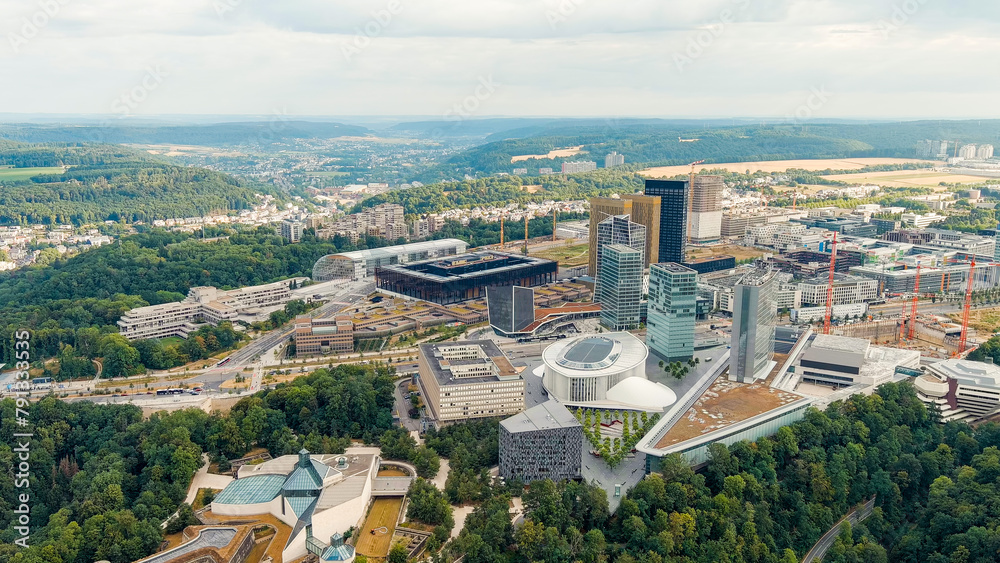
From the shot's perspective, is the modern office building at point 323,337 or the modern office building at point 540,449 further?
the modern office building at point 323,337

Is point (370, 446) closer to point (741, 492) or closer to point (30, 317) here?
point (741, 492)

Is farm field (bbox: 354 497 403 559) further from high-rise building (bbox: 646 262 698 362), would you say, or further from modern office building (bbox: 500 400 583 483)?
high-rise building (bbox: 646 262 698 362)

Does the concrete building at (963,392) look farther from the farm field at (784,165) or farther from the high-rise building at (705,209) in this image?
the farm field at (784,165)

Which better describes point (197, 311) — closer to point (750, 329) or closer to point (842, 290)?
point (750, 329)

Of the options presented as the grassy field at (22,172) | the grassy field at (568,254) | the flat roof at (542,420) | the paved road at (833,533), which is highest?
the grassy field at (22,172)

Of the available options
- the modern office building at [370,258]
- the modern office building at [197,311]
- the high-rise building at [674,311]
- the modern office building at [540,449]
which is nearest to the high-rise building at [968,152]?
the modern office building at [370,258]

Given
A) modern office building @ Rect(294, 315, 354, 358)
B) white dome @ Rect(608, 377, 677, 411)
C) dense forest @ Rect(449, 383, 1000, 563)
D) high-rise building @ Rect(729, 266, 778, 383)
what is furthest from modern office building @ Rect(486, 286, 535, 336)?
dense forest @ Rect(449, 383, 1000, 563)

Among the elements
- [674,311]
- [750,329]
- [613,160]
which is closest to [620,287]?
[674,311]
